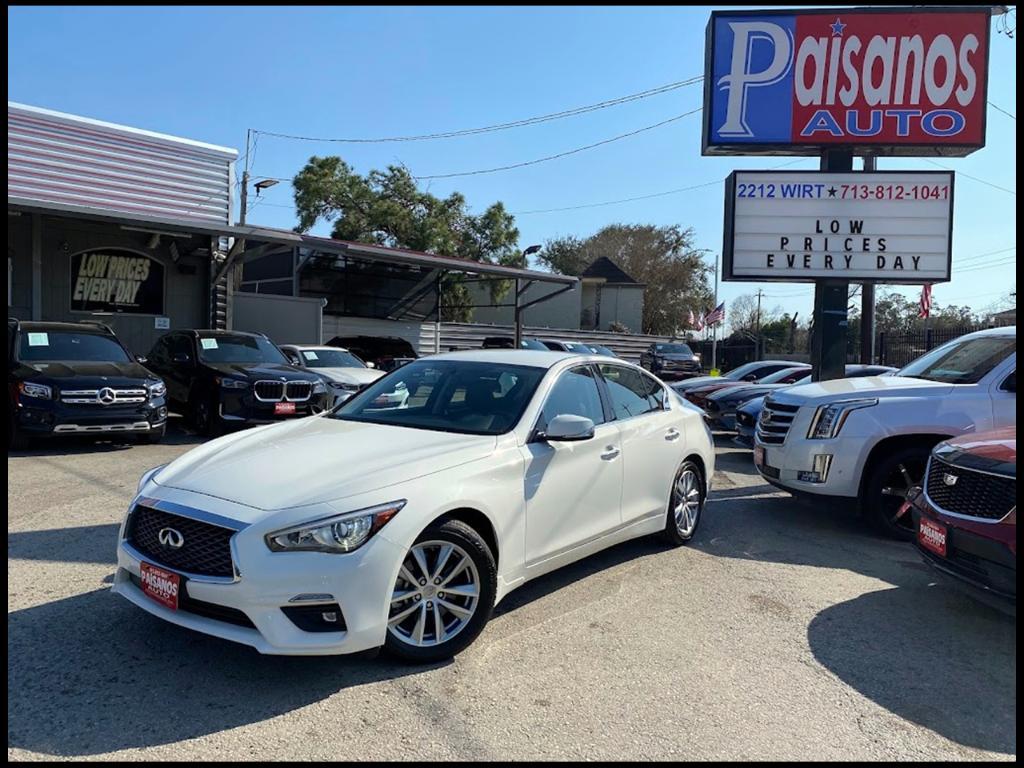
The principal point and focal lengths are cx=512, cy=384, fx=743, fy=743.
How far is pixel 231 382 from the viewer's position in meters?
10.7

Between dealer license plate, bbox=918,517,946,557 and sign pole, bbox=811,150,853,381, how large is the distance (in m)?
5.47

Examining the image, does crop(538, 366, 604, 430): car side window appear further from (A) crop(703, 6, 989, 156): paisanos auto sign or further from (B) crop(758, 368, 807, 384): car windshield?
(B) crop(758, 368, 807, 384): car windshield

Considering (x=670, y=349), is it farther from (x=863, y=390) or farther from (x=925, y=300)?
(x=863, y=390)

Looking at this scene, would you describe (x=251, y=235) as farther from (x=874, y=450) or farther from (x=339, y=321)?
(x=874, y=450)

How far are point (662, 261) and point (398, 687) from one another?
166 feet

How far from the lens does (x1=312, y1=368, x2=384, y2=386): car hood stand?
41.1ft

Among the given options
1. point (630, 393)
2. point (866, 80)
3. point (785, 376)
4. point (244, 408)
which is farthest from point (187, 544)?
point (785, 376)

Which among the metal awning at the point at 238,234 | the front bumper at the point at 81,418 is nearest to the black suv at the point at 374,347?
the metal awning at the point at 238,234

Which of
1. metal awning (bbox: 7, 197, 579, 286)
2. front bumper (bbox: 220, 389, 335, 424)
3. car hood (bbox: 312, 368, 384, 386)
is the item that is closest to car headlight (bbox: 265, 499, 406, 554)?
front bumper (bbox: 220, 389, 335, 424)

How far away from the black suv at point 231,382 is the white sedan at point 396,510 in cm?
603

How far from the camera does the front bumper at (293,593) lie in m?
3.21

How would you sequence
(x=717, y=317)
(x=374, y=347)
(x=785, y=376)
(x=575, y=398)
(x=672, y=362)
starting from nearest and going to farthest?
(x=575, y=398), (x=785, y=376), (x=374, y=347), (x=672, y=362), (x=717, y=317)

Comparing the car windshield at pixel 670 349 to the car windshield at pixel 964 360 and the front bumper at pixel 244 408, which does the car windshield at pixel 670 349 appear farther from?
the car windshield at pixel 964 360

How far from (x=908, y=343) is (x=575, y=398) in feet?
66.5
